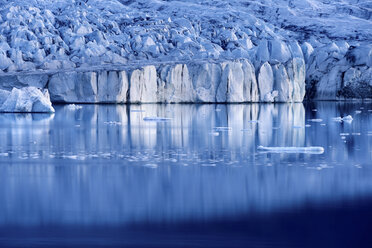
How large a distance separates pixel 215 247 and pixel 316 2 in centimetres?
8415

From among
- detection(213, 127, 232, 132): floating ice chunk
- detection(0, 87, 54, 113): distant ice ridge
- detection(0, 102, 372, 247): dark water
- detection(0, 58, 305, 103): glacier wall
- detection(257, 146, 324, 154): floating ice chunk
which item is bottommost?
detection(0, 102, 372, 247): dark water

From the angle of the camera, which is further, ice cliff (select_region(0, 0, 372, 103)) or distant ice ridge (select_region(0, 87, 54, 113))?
ice cliff (select_region(0, 0, 372, 103))

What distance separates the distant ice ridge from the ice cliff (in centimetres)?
631

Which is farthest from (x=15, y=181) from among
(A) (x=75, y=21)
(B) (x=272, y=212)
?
(A) (x=75, y=21)

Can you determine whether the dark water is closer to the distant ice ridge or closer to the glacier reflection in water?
the glacier reflection in water

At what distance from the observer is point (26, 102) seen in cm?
2350

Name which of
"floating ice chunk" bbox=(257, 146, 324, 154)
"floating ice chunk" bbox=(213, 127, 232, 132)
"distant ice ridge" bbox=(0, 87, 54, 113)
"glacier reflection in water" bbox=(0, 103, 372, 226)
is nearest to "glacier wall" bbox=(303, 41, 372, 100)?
"distant ice ridge" bbox=(0, 87, 54, 113)

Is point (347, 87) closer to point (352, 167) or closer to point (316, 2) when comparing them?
point (352, 167)

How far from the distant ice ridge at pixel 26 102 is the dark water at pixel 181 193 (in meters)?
10.6

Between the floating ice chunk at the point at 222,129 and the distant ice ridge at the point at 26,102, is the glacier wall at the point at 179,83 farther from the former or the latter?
the floating ice chunk at the point at 222,129

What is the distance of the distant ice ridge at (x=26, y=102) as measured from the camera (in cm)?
2334

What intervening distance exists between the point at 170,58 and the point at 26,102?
61.0 ft

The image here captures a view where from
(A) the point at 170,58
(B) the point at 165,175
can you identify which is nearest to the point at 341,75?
(A) the point at 170,58

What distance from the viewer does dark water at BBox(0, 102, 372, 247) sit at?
554 centimetres
